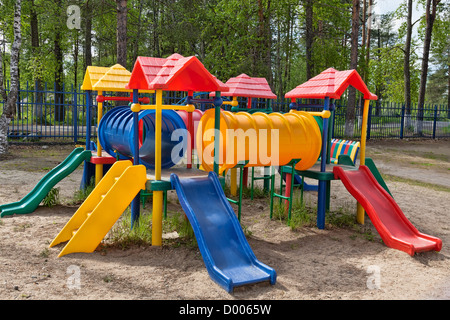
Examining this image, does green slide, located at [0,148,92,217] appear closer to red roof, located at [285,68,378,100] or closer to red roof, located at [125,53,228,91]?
red roof, located at [125,53,228,91]

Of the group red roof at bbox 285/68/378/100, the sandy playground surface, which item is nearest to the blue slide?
the sandy playground surface

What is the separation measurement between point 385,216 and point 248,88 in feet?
16.1

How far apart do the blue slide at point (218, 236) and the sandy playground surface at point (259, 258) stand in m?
0.12

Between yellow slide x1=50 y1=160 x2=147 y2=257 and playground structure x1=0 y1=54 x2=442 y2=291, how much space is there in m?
0.01

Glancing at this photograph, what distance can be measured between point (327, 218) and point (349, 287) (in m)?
2.60

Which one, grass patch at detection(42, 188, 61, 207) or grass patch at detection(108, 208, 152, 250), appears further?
grass patch at detection(42, 188, 61, 207)

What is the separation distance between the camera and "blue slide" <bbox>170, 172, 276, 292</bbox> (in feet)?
13.4

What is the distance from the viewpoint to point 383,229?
18.0 feet

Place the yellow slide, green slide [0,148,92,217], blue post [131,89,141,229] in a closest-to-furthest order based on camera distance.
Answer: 1. the yellow slide
2. blue post [131,89,141,229]
3. green slide [0,148,92,217]

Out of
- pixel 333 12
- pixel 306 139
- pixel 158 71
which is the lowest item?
pixel 306 139

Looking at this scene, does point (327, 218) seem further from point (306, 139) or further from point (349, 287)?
point (349, 287)

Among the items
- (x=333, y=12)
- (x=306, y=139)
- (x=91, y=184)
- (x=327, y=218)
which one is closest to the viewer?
(x=306, y=139)

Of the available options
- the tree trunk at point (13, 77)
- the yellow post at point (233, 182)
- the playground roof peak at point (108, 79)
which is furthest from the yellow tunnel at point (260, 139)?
the tree trunk at point (13, 77)
